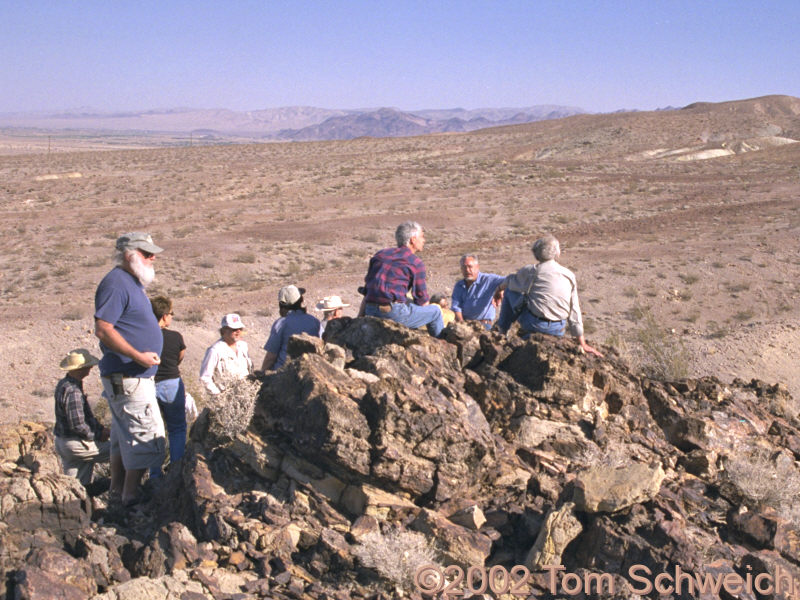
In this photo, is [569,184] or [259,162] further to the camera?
[259,162]

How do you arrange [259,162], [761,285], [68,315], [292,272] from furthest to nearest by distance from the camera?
[259,162] < [292,272] < [761,285] < [68,315]

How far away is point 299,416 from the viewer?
14.6ft

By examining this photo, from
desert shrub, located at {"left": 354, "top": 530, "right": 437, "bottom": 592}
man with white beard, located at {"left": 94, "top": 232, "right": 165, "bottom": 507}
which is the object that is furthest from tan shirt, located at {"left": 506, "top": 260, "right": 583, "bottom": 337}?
man with white beard, located at {"left": 94, "top": 232, "right": 165, "bottom": 507}

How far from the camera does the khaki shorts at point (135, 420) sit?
462 centimetres

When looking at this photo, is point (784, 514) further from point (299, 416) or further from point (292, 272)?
point (292, 272)

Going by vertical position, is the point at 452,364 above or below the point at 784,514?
above

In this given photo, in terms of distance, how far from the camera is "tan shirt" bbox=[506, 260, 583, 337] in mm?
5863

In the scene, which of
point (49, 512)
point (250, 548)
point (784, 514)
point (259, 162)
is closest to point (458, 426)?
point (250, 548)

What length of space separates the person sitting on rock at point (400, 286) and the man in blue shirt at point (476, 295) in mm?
1108

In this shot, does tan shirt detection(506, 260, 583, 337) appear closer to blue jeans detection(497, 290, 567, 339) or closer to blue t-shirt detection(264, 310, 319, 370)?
blue jeans detection(497, 290, 567, 339)

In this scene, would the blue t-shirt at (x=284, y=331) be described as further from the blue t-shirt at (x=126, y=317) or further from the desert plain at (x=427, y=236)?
the desert plain at (x=427, y=236)

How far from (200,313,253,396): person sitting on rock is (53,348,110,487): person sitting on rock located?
87 centimetres

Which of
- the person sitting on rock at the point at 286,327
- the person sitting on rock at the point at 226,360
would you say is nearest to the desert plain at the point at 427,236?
the person sitting on rock at the point at 286,327

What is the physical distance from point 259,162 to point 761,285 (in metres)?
→ 40.3
